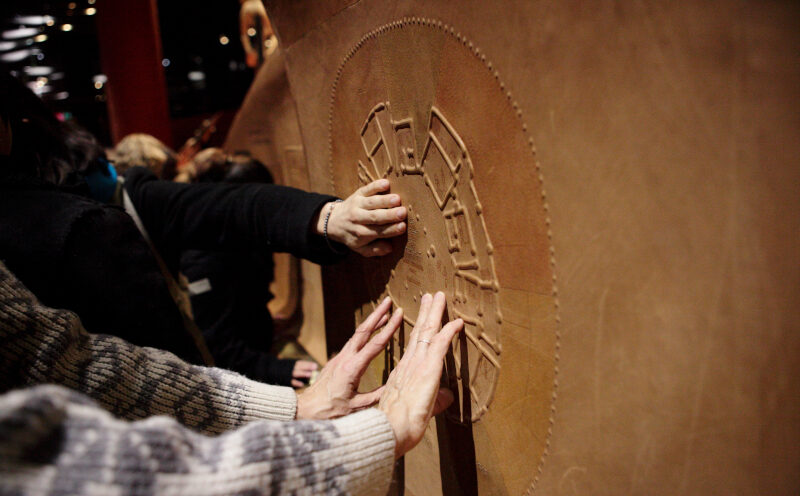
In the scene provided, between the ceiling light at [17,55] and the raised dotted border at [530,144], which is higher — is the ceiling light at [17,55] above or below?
above

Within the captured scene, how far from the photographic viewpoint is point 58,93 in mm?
3975

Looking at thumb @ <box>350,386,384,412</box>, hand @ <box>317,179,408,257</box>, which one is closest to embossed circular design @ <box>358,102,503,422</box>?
hand @ <box>317,179,408,257</box>

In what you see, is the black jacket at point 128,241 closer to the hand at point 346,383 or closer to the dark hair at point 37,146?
the dark hair at point 37,146

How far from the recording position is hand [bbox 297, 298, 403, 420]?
2.70 feet

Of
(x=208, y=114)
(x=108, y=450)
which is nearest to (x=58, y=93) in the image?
(x=208, y=114)

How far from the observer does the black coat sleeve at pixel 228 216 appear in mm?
951

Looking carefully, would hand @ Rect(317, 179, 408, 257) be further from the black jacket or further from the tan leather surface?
the tan leather surface

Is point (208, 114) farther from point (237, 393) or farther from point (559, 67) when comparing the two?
point (559, 67)

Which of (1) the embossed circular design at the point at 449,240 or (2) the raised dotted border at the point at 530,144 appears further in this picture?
(1) the embossed circular design at the point at 449,240

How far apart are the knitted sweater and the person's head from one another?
1.60 m

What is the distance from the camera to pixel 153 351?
2.51 feet

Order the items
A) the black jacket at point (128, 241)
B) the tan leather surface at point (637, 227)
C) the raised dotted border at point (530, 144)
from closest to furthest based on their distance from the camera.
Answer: the tan leather surface at point (637, 227) → the raised dotted border at point (530, 144) → the black jacket at point (128, 241)

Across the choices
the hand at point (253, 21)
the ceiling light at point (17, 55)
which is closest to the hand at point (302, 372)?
the hand at point (253, 21)

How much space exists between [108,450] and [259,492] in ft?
0.47
